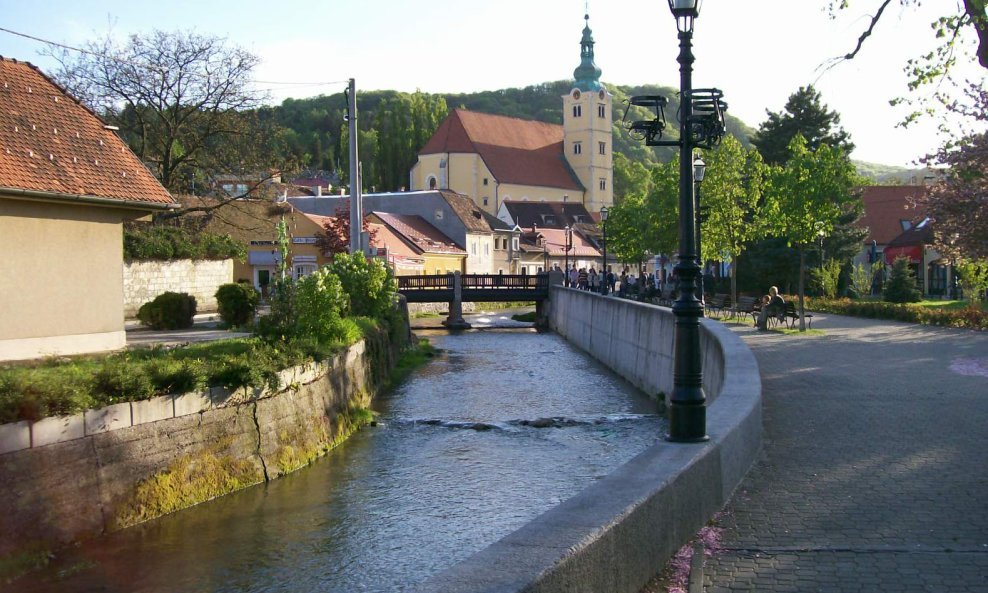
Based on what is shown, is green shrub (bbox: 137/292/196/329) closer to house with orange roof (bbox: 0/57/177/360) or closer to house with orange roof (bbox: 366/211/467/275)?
house with orange roof (bbox: 0/57/177/360)

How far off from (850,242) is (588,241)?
46.8 m

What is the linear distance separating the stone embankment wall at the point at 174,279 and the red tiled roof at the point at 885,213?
Answer: 170 feet

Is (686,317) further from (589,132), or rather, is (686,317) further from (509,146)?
(589,132)

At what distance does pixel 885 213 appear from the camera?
7431cm

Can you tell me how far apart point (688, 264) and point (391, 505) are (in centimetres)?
618

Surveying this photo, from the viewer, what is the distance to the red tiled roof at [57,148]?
18922 millimetres

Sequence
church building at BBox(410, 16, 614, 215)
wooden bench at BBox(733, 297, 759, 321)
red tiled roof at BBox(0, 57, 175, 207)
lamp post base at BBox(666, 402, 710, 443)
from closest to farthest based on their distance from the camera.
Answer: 1. lamp post base at BBox(666, 402, 710, 443)
2. red tiled roof at BBox(0, 57, 175, 207)
3. wooden bench at BBox(733, 297, 759, 321)
4. church building at BBox(410, 16, 614, 215)

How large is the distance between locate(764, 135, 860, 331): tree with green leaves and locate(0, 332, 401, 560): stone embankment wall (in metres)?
18.9

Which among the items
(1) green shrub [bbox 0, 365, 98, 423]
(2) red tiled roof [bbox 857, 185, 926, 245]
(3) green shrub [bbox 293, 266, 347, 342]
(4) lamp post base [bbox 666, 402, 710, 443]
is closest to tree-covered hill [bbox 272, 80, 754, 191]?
(2) red tiled roof [bbox 857, 185, 926, 245]

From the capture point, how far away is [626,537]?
Answer: 5.47m

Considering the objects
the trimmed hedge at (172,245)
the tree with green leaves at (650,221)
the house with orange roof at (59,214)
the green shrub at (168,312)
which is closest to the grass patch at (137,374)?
the house with orange roof at (59,214)

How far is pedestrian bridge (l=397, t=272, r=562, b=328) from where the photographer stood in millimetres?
53031

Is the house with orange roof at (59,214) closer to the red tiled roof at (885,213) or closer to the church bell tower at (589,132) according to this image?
the red tiled roof at (885,213)

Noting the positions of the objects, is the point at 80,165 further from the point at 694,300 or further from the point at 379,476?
the point at 694,300
